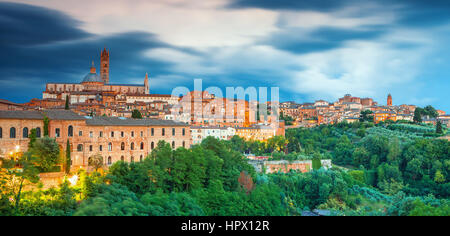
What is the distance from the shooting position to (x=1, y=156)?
18094mm

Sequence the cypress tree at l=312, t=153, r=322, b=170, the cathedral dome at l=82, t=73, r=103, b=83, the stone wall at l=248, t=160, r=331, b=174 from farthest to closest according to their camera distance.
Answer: the cathedral dome at l=82, t=73, r=103, b=83 → the cypress tree at l=312, t=153, r=322, b=170 → the stone wall at l=248, t=160, r=331, b=174

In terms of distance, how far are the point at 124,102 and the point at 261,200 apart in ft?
130

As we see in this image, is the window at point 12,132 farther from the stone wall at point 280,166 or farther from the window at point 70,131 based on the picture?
the stone wall at point 280,166

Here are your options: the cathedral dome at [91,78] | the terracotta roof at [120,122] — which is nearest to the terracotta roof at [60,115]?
the terracotta roof at [120,122]

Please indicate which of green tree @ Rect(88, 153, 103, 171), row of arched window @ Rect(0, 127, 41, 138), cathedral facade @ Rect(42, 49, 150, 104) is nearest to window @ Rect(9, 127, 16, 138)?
row of arched window @ Rect(0, 127, 41, 138)

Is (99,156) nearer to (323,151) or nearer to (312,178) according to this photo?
(312,178)

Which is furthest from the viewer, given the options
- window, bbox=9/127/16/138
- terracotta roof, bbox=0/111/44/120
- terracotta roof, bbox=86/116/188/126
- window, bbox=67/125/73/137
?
terracotta roof, bbox=86/116/188/126

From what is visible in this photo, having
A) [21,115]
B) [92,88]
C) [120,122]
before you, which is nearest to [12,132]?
[21,115]

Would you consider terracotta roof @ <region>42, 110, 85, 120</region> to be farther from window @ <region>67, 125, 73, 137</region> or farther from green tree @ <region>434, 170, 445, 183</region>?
green tree @ <region>434, 170, 445, 183</region>

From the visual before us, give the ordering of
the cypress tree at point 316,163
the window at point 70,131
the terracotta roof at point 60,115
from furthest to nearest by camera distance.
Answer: the cypress tree at point 316,163, the window at point 70,131, the terracotta roof at point 60,115

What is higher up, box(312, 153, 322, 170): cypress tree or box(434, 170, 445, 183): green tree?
box(312, 153, 322, 170): cypress tree

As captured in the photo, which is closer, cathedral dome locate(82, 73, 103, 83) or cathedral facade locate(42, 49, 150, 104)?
A: cathedral facade locate(42, 49, 150, 104)

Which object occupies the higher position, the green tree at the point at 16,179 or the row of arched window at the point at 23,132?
the row of arched window at the point at 23,132
